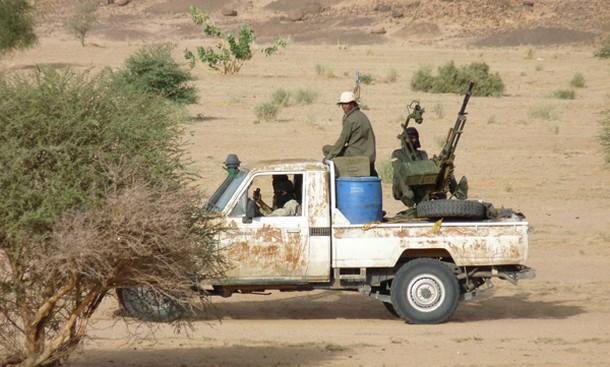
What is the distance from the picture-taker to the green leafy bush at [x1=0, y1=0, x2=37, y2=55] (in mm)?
45500

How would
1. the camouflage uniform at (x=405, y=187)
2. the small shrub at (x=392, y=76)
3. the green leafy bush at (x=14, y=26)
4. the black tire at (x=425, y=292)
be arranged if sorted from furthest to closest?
the green leafy bush at (x=14, y=26), the small shrub at (x=392, y=76), the camouflage uniform at (x=405, y=187), the black tire at (x=425, y=292)

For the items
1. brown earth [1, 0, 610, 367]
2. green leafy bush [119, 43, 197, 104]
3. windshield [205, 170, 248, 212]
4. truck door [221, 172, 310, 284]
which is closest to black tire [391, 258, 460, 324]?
brown earth [1, 0, 610, 367]

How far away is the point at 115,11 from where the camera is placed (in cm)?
8125

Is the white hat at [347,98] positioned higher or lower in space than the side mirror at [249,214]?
higher

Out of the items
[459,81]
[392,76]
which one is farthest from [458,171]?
[392,76]

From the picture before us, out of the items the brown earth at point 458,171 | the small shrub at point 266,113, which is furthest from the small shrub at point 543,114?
the small shrub at point 266,113

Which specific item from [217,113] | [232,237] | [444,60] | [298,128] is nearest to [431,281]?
[232,237]

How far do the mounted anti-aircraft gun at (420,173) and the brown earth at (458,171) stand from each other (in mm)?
1311

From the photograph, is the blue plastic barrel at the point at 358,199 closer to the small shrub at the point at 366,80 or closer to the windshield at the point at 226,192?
the windshield at the point at 226,192

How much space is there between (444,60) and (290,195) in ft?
138

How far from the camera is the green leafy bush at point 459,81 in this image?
124 ft

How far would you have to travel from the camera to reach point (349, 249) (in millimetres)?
11461

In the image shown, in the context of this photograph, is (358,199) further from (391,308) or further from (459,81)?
(459,81)

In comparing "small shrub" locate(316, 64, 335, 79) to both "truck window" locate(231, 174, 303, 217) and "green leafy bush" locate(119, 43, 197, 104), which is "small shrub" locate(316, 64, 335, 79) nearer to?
"green leafy bush" locate(119, 43, 197, 104)
